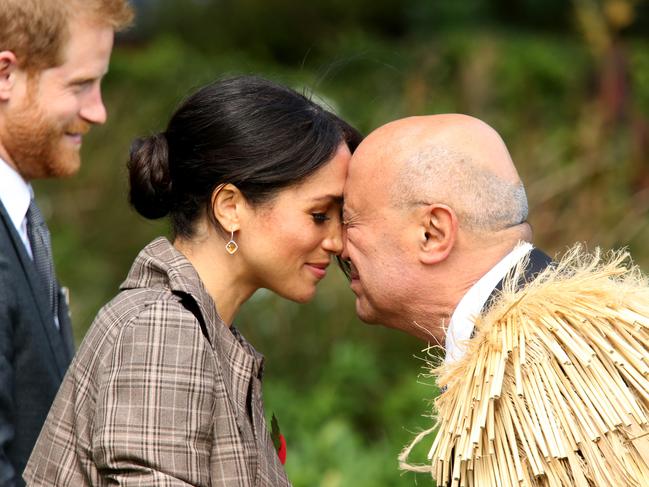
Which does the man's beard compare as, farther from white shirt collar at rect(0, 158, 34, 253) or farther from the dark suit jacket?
the dark suit jacket

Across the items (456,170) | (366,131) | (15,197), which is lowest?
(15,197)

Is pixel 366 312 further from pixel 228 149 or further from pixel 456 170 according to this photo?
pixel 228 149

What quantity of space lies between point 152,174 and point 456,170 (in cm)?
84

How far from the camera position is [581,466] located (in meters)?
2.34

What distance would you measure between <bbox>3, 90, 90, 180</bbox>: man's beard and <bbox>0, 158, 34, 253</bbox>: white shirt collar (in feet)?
0.18

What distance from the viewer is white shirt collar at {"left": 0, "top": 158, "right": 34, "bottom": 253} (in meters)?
3.17

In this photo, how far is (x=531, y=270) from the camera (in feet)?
8.64

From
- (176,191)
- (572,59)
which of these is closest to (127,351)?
(176,191)

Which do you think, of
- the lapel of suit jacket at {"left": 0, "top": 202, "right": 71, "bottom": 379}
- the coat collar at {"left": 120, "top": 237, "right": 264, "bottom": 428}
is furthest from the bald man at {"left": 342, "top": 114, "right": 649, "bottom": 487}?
the lapel of suit jacket at {"left": 0, "top": 202, "right": 71, "bottom": 379}

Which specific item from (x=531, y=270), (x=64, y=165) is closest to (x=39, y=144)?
(x=64, y=165)

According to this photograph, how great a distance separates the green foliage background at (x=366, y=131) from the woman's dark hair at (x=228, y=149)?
31cm

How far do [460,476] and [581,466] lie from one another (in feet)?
0.93

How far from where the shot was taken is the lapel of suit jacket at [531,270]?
2600 mm

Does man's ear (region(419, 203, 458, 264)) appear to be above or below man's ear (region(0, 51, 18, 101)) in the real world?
above
